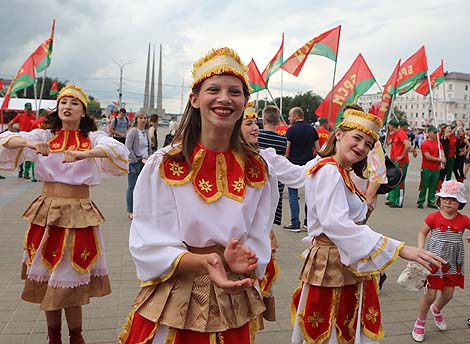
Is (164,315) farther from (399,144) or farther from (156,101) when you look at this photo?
(156,101)

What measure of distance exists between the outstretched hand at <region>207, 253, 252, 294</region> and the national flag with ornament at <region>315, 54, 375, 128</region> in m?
8.07

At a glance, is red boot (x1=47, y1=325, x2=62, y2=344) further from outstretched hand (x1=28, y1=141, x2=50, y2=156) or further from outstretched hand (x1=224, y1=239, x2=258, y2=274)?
outstretched hand (x1=224, y1=239, x2=258, y2=274)

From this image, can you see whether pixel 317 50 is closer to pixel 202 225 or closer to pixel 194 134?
pixel 194 134

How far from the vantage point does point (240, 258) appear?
1652 millimetres

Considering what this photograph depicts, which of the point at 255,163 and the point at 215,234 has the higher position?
the point at 255,163

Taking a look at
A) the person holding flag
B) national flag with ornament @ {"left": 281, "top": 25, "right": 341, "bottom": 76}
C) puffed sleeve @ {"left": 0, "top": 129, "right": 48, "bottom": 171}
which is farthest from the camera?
national flag with ornament @ {"left": 281, "top": 25, "right": 341, "bottom": 76}

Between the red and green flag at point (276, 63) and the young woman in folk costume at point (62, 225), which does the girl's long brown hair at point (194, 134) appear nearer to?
the young woman in folk costume at point (62, 225)

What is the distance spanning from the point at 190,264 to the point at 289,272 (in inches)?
158

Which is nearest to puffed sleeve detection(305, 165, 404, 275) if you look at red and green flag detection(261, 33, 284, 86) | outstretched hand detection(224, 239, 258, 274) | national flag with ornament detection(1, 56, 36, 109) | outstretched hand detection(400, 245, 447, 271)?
outstretched hand detection(400, 245, 447, 271)

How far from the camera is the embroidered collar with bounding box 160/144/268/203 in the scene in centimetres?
188

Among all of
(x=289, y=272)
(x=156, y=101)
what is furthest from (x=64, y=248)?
(x=156, y=101)

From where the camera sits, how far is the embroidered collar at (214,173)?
1883 mm

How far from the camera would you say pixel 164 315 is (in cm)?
178

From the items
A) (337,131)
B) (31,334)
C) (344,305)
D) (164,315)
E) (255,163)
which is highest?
(337,131)
